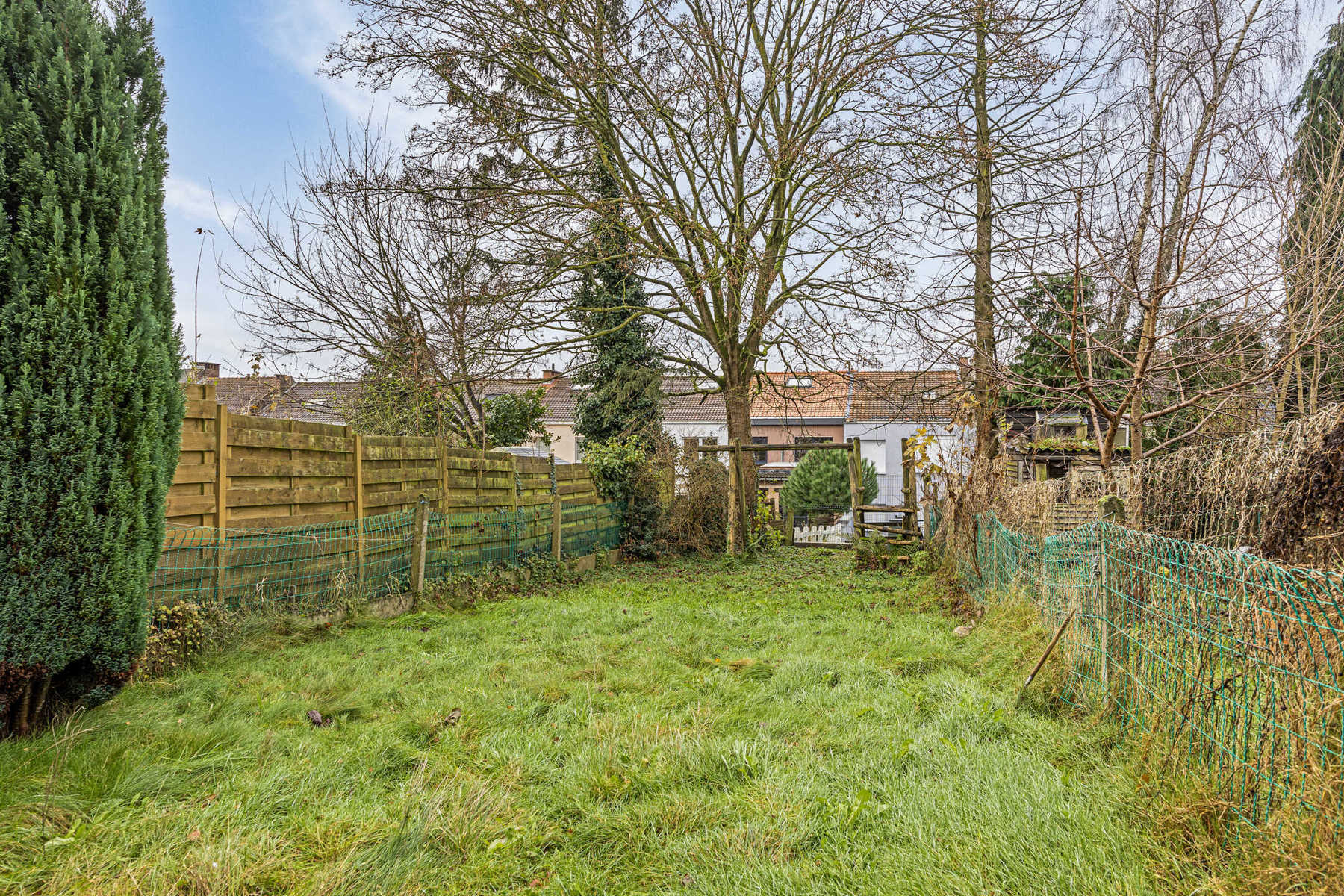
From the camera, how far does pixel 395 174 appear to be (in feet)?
38.7

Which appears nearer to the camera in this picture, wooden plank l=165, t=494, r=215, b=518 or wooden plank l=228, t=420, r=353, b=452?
wooden plank l=165, t=494, r=215, b=518

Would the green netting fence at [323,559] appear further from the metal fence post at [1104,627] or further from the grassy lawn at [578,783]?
the metal fence post at [1104,627]

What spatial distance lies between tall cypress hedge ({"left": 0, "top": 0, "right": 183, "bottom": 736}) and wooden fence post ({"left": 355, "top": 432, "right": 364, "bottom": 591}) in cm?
297

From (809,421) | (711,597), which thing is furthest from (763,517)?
(809,421)

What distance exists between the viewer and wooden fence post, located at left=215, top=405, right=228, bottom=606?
16.6ft

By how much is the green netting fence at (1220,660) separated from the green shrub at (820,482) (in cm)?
1588

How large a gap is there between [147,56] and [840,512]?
16930mm

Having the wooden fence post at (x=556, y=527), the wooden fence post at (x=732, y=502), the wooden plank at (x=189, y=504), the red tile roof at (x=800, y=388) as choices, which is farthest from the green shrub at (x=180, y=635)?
the red tile roof at (x=800, y=388)

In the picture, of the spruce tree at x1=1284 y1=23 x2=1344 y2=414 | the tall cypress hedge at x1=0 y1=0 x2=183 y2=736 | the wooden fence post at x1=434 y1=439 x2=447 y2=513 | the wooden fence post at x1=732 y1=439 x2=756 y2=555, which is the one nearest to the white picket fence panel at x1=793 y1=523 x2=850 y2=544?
the wooden fence post at x1=732 y1=439 x2=756 y2=555

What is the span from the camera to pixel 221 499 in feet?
16.9

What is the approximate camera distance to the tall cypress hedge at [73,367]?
305 centimetres

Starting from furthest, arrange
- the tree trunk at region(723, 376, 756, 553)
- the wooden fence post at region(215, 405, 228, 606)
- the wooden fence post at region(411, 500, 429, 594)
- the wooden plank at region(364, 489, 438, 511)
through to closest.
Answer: the tree trunk at region(723, 376, 756, 553), the wooden fence post at region(411, 500, 429, 594), the wooden plank at region(364, 489, 438, 511), the wooden fence post at region(215, 405, 228, 606)

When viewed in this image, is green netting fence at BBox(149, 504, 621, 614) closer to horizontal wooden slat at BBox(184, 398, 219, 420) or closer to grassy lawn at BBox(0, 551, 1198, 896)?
grassy lawn at BBox(0, 551, 1198, 896)

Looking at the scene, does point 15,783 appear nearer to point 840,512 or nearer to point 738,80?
point 738,80
